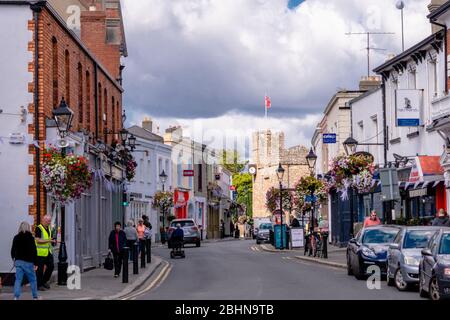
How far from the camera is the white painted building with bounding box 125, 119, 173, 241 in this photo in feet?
220

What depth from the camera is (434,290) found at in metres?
19.7

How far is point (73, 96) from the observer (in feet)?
104

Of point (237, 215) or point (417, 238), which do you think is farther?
point (237, 215)

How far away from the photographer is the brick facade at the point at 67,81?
26359mm

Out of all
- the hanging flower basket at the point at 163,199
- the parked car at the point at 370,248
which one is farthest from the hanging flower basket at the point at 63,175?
the hanging flower basket at the point at 163,199

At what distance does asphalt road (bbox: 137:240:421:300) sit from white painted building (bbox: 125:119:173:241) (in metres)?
29.5

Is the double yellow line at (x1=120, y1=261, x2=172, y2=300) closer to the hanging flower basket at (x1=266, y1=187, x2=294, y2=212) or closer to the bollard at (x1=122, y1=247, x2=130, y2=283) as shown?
the bollard at (x1=122, y1=247, x2=130, y2=283)

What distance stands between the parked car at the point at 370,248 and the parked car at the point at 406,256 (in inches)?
64.0

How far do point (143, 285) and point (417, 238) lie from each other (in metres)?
7.92

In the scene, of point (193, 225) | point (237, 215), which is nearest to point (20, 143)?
point (193, 225)

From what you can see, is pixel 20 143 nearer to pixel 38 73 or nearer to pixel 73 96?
pixel 38 73

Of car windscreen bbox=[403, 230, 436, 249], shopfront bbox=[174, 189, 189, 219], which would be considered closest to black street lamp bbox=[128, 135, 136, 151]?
car windscreen bbox=[403, 230, 436, 249]

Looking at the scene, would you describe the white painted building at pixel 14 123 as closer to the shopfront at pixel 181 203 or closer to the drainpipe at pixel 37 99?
the drainpipe at pixel 37 99

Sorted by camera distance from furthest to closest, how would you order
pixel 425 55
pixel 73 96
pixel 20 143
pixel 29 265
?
pixel 425 55 < pixel 73 96 < pixel 20 143 < pixel 29 265
